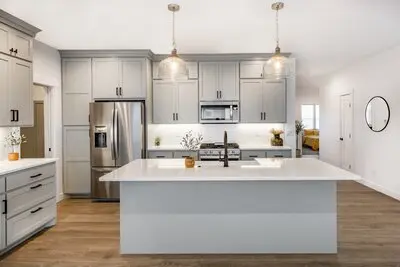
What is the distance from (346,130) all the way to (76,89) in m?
6.02

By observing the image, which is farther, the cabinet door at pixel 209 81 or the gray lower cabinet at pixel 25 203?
the cabinet door at pixel 209 81

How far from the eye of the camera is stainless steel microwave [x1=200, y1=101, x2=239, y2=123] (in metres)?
5.71

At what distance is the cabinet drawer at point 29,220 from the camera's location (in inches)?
130

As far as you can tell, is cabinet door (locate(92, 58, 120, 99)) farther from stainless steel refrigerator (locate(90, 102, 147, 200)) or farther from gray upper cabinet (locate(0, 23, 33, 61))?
gray upper cabinet (locate(0, 23, 33, 61))

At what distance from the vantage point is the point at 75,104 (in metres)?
5.56

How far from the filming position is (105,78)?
18.2 ft

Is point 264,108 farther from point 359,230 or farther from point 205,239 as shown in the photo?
point 205,239

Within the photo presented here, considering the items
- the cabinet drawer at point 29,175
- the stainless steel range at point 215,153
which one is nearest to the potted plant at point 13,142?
the cabinet drawer at point 29,175

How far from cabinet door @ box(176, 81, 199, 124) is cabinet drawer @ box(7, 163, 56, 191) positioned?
244cm

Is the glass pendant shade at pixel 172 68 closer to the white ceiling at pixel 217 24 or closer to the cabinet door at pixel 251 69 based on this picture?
the white ceiling at pixel 217 24

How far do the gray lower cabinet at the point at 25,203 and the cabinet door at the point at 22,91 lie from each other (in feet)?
2.14

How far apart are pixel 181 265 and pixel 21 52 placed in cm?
311

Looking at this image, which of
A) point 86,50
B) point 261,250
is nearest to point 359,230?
point 261,250

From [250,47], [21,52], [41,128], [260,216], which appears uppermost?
[250,47]
